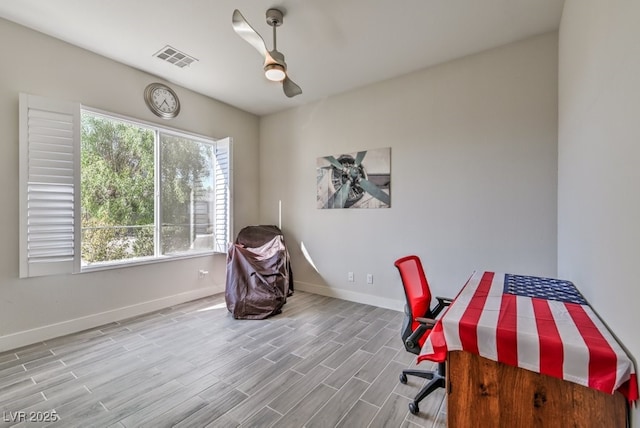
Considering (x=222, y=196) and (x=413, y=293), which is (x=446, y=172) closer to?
(x=413, y=293)

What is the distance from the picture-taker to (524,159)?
8.74ft

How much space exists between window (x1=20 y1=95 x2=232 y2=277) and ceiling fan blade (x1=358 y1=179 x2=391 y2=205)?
1945 millimetres

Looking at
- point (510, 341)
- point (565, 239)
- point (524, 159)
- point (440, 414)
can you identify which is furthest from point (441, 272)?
point (510, 341)

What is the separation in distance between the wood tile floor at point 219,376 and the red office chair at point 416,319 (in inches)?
3.9

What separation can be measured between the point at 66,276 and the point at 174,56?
2553 millimetres

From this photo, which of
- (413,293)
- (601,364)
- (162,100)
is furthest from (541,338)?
(162,100)

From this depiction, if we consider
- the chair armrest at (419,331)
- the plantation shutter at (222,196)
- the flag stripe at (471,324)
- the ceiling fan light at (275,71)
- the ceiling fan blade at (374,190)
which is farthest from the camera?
the plantation shutter at (222,196)

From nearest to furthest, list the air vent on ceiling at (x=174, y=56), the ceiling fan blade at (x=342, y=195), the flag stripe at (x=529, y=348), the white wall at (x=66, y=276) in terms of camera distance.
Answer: the flag stripe at (x=529, y=348) → the white wall at (x=66, y=276) → the air vent on ceiling at (x=174, y=56) → the ceiling fan blade at (x=342, y=195)

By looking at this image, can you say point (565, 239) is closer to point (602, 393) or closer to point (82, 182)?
point (602, 393)

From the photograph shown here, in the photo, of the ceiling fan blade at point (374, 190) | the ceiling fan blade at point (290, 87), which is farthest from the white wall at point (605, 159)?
the ceiling fan blade at point (290, 87)

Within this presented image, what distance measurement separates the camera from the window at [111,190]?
255 cm

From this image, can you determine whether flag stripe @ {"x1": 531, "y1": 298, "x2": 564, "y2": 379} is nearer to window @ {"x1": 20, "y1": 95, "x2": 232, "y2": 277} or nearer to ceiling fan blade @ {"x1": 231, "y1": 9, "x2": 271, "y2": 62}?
ceiling fan blade @ {"x1": 231, "y1": 9, "x2": 271, "y2": 62}

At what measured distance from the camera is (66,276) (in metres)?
2.76

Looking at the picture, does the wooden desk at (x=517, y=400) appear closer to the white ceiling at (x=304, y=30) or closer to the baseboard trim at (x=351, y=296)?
the baseboard trim at (x=351, y=296)
